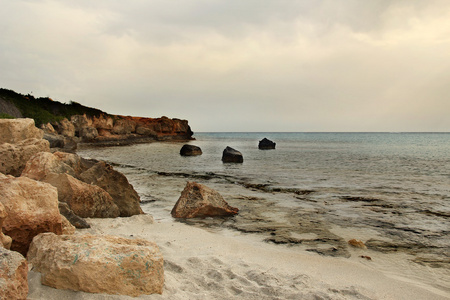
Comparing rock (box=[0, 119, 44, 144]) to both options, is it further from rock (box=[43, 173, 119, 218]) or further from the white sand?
the white sand

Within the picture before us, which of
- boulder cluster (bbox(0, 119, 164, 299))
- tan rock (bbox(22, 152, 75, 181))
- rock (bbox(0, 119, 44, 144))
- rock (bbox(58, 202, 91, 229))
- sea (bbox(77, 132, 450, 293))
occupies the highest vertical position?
rock (bbox(0, 119, 44, 144))

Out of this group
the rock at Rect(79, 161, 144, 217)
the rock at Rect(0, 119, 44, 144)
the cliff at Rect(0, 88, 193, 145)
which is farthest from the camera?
the cliff at Rect(0, 88, 193, 145)

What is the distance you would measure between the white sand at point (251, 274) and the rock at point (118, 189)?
92 centimetres

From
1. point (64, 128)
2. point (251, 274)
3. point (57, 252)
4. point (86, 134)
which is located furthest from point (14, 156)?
point (86, 134)

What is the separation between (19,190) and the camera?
10.8ft

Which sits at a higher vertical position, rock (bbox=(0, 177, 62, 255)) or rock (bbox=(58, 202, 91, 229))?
rock (bbox=(0, 177, 62, 255))

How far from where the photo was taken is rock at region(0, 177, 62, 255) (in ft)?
10.2

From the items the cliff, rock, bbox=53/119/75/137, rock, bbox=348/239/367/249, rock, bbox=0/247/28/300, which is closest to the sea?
rock, bbox=348/239/367/249

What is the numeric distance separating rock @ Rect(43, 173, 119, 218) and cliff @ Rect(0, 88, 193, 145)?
109 feet

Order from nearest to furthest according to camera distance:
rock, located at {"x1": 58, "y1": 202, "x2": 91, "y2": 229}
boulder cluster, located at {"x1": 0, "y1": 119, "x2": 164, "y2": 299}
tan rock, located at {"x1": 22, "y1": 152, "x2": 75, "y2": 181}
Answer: boulder cluster, located at {"x1": 0, "y1": 119, "x2": 164, "y2": 299} < rock, located at {"x1": 58, "y1": 202, "x2": 91, "y2": 229} < tan rock, located at {"x1": 22, "y1": 152, "x2": 75, "y2": 181}

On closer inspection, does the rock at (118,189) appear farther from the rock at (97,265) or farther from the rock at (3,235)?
the rock at (3,235)

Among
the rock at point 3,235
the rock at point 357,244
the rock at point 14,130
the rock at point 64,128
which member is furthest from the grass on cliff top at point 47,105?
the rock at point 357,244

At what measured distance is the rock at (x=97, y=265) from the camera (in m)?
2.52

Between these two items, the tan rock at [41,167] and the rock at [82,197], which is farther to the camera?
the tan rock at [41,167]
